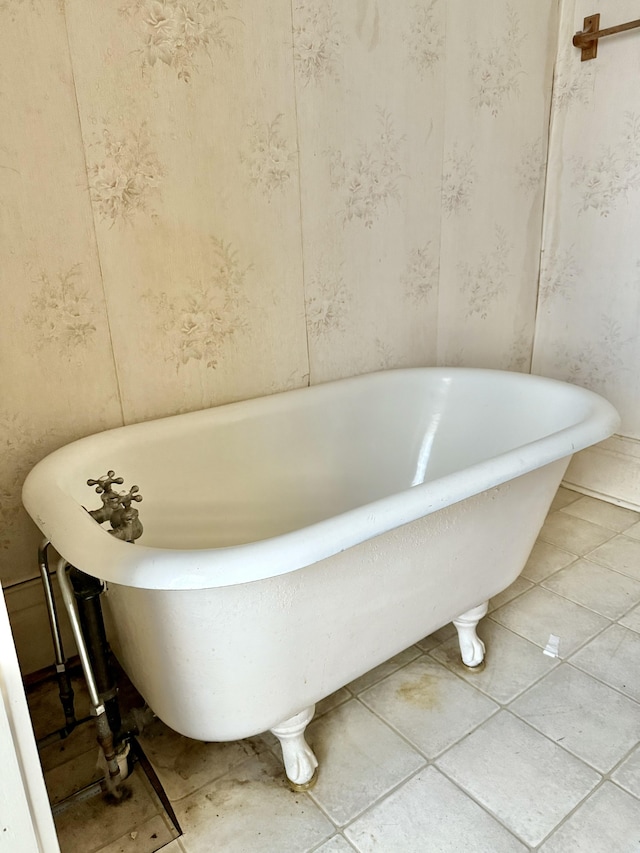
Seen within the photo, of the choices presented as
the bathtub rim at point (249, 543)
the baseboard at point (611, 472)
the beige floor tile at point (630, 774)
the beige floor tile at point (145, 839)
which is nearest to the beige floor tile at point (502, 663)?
the beige floor tile at point (630, 774)

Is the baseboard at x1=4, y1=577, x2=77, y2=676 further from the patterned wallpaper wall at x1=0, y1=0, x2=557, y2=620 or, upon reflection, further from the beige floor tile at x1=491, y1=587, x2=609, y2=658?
the beige floor tile at x1=491, y1=587, x2=609, y2=658

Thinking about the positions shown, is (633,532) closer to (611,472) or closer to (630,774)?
(611,472)

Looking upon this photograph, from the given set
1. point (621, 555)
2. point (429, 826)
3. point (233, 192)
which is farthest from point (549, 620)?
point (233, 192)

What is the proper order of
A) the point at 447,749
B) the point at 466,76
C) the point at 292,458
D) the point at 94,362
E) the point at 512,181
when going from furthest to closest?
the point at 512,181, the point at 466,76, the point at 292,458, the point at 94,362, the point at 447,749

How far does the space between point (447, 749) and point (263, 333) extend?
3.25 ft

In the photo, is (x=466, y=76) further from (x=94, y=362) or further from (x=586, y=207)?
(x=94, y=362)

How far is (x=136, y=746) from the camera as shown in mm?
1119

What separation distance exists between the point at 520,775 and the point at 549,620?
0.49 m

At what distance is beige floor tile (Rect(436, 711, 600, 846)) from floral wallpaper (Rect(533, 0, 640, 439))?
127 centimetres

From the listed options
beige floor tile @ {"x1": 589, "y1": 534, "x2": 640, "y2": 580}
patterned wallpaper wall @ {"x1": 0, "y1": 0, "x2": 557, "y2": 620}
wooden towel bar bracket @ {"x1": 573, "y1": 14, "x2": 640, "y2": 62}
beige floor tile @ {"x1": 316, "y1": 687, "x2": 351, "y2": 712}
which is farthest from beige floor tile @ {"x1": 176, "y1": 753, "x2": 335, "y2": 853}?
wooden towel bar bracket @ {"x1": 573, "y1": 14, "x2": 640, "y2": 62}

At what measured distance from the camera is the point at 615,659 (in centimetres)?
134

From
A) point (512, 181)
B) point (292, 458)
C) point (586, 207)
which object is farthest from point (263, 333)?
point (586, 207)

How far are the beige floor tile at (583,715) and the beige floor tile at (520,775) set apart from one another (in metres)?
0.03

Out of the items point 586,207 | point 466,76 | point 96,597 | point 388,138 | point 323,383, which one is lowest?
point 96,597
